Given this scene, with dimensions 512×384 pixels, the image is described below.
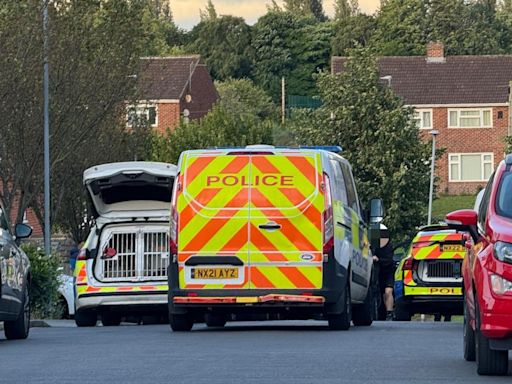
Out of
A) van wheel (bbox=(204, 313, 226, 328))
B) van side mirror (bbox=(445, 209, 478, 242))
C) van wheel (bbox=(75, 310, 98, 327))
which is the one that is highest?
van side mirror (bbox=(445, 209, 478, 242))

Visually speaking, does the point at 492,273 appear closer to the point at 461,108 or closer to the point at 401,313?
the point at 401,313

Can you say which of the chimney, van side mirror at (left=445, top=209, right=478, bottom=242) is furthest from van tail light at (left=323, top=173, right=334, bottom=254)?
the chimney

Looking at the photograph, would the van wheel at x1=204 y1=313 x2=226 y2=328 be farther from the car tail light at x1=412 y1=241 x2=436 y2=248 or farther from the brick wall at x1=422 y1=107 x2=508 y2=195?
the brick wall at x1=422 y1=107 x2=508 y2=195

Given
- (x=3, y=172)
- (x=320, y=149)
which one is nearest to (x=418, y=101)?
(x=3, y=172)

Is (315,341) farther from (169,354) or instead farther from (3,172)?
Answer: (3,172)

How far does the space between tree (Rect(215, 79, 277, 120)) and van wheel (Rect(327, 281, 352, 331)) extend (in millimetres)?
90375

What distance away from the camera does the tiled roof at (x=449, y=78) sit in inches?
3688

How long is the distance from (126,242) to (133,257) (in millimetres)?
267

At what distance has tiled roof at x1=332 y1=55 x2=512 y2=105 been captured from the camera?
307 feet

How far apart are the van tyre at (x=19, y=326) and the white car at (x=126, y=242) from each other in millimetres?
4370

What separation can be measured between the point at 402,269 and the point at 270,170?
686 centimetres

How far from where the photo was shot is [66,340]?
18.9 metres

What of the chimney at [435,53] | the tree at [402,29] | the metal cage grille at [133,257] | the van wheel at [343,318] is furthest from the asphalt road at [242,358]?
the tree at [402,29]

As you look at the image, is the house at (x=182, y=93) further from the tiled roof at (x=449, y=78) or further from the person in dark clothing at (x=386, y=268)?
the person in dark clothing at (x=386, y=268)
